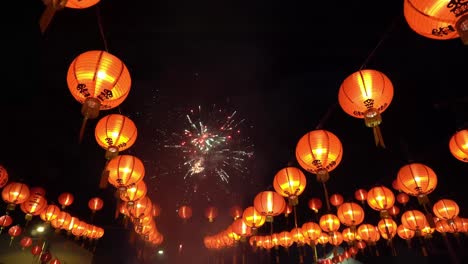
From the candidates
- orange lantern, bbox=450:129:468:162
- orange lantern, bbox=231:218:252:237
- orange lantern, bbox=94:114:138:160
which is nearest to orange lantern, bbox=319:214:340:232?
orange lantern, bbox=231:218:252:237

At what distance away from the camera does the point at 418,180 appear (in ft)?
19.2

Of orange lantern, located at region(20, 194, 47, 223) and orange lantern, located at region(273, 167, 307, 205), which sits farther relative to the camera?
orange lantern, located at region(20, 194, 47, 223)

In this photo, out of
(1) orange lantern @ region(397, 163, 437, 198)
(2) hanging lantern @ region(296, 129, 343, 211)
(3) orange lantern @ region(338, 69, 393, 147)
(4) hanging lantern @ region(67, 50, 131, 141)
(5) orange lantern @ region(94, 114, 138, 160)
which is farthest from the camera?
(1) orange lantern @ region(397, 163, 437, 198)

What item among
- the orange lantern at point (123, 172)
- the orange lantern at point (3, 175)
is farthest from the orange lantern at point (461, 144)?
the orange lantern at point (3, 175)

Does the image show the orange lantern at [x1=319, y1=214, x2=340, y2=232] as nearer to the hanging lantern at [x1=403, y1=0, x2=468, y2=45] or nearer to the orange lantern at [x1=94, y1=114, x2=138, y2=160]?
the orange lantern at [x1=94, y1=114, x2=138, y2=160]

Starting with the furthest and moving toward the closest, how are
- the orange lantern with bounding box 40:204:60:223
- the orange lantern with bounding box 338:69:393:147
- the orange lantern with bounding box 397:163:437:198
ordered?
1. the orange lantern with bounding box 40:204:60:223
2. the orange lantern with bounding box 397:163:437:198
3. the orange lantern with bounding box 338:69:393:147

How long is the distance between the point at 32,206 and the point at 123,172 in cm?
491

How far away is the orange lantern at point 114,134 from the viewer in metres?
4.85

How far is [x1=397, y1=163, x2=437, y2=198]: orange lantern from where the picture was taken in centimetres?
582

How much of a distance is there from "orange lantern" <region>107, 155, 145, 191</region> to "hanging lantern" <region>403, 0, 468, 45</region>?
544 cm

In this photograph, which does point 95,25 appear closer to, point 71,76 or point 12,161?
point 71,76

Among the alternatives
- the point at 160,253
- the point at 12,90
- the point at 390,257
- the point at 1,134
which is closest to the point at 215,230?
the point at 160,253

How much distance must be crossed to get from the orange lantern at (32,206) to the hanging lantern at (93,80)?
6953 mm

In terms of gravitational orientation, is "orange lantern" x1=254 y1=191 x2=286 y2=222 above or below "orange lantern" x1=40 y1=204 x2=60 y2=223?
below
